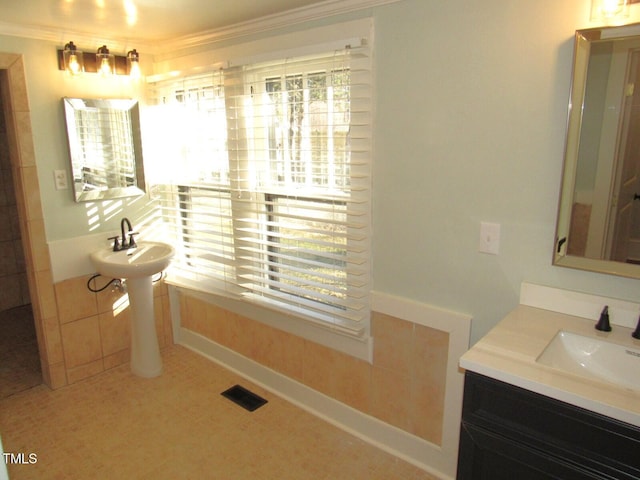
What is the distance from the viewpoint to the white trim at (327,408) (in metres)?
2.21

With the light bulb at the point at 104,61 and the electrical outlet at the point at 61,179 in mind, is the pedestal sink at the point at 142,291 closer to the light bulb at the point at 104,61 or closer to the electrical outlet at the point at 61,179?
the electrical outlet at the point at 61,179

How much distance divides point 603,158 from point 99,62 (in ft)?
9.00

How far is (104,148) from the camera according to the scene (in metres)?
2.89

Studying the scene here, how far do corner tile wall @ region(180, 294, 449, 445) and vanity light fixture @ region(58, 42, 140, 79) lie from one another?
1764 mm

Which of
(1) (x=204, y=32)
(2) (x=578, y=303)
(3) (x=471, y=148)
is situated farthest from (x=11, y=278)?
(2) (x=578, y=303)

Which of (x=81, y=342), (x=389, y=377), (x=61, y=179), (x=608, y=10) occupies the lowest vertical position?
(x=81, y=342)

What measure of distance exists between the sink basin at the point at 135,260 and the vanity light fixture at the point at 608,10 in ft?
7.99

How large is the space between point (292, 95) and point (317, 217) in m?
0.64

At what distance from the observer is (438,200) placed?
195cm

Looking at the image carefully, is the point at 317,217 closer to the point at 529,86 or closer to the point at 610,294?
the point at 529,86

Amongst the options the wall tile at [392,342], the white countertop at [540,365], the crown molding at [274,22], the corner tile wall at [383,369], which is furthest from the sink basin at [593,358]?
the crown molding at [274,22]

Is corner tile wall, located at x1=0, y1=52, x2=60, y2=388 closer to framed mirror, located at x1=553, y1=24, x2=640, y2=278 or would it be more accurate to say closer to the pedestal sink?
the pedestal sink

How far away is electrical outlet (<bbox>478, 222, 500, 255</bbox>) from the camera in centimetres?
181

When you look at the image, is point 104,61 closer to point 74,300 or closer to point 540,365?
point 74,300
